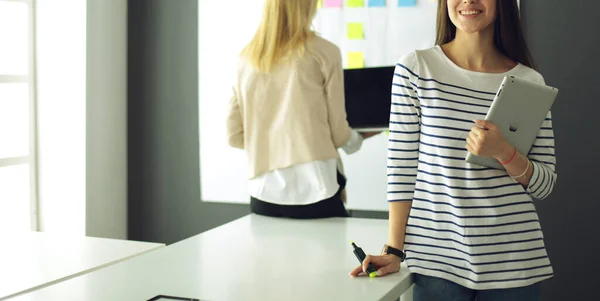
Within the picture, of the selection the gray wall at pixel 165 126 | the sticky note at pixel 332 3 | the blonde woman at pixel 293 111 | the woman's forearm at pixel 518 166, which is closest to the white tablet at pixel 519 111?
the woman's forearm at pixel 518 166

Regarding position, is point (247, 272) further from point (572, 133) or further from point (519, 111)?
point (572, 133)

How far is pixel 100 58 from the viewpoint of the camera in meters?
4.08

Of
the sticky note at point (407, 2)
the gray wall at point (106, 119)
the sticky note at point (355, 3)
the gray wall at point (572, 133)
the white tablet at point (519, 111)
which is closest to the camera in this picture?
the white tablet at point (519, 111)

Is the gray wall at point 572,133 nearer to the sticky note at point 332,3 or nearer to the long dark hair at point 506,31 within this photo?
the sticky note at point 332,3

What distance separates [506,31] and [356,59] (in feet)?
7.01

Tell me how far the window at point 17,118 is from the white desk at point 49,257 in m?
1.80

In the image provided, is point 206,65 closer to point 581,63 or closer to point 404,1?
point 404,1

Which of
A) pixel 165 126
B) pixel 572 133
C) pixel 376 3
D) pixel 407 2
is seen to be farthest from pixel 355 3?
pixel 165 126

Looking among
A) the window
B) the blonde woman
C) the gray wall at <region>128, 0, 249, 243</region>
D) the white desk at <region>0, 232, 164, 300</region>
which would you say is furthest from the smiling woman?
the window

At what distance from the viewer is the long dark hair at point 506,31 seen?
1620 millimetres

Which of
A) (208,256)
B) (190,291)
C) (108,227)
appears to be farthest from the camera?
(108,227)

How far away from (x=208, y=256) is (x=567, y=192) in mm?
2126

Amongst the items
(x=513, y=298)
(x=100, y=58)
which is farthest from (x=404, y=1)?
(x=513, y=298)

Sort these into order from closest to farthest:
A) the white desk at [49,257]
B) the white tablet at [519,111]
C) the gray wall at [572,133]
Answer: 1. the white tablet at [519,111]
2. the white desk at [49,257]
3. the gray wall at [572,133]
